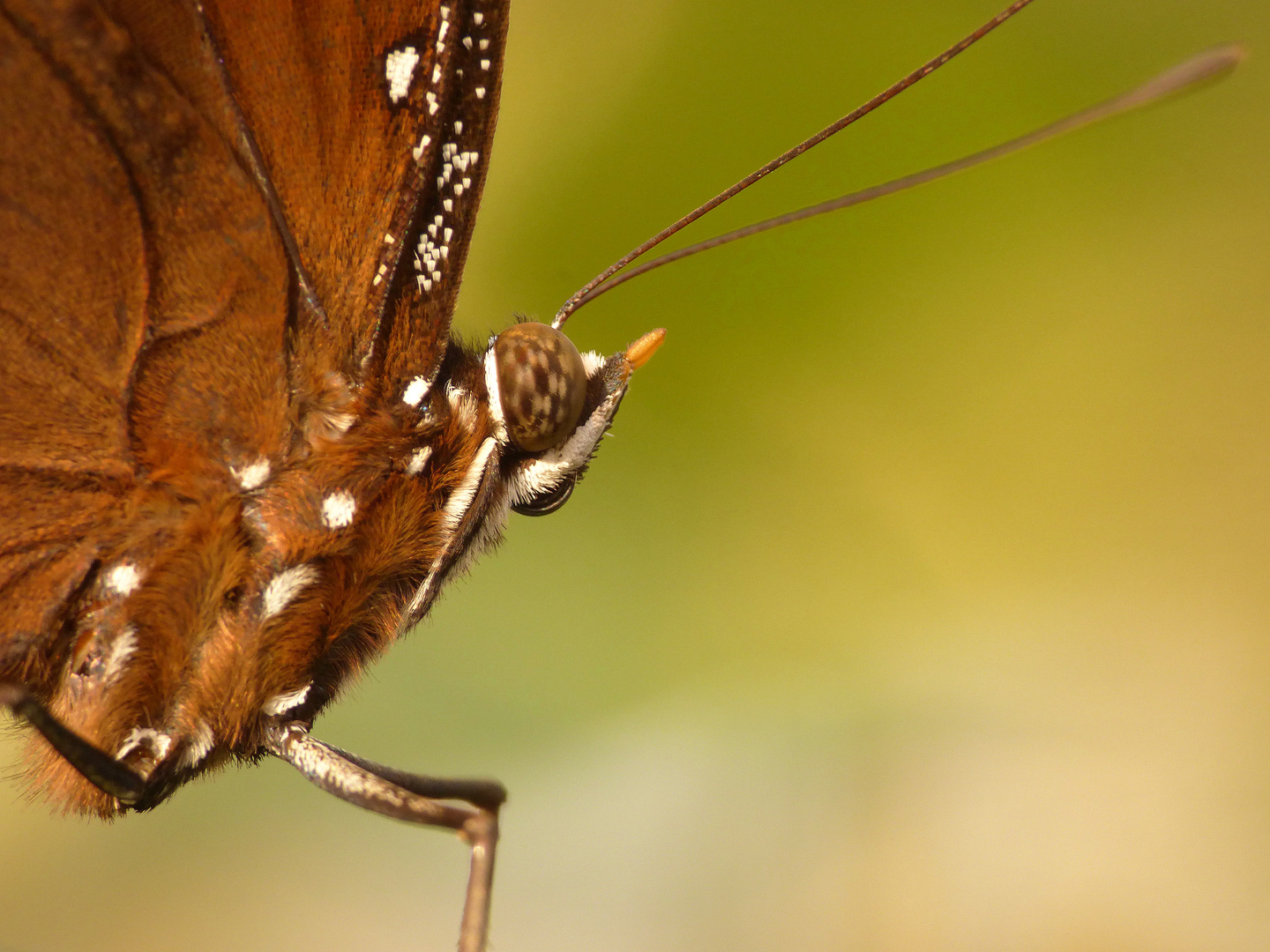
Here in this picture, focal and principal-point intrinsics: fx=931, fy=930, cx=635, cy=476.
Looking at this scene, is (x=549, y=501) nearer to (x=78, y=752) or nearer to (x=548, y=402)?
(x=548, y=402)

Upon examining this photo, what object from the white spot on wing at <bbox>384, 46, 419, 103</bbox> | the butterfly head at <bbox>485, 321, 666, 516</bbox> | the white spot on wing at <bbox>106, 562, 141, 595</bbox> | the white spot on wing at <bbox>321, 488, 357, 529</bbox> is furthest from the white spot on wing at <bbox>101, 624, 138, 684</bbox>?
the white spot on wing at <bbox>384, 46, 419, 103</bbox>

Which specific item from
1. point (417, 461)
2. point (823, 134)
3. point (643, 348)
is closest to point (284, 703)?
point (417, 461)

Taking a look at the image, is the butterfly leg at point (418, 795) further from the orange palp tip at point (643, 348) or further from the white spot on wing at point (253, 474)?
the orange palp tip at point (643, 348)

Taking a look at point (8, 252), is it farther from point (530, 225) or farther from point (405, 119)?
point (530, 225)

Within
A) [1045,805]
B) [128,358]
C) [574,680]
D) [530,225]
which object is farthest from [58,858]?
[1045,805]

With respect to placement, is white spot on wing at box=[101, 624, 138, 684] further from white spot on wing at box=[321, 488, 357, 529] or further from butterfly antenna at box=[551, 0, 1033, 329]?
butterfly antenna at box=[551, 0, 1033, 329]

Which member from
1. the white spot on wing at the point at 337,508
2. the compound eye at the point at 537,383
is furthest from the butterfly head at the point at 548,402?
the white spot on wing at the point at 337,508
